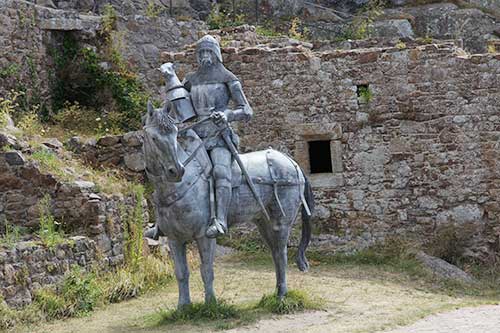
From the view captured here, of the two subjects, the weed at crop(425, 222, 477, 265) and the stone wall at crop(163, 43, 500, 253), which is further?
the stone wall at crop(163, 43, 500, 253)

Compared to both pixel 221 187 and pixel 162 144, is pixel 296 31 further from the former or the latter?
pixel 162 144

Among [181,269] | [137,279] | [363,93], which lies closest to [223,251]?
[137,279]

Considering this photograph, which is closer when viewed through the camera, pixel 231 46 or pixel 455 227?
pixel 455 227

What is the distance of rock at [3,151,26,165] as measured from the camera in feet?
39.9

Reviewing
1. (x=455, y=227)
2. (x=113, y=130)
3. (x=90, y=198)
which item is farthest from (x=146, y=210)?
(x=455, y=227)

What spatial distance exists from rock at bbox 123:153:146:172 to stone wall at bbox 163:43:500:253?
1.77 metres

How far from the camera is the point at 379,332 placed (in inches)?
348

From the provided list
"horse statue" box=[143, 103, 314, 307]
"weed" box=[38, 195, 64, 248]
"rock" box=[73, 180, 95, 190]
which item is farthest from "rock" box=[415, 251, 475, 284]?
"weed" box=[38, 195, 64, 248]

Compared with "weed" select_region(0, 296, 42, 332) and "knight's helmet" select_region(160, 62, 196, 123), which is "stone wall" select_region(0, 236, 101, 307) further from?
"knight's helmet" select_region(160, 62, 196, 123)

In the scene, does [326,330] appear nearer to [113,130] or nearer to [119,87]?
[113,130]

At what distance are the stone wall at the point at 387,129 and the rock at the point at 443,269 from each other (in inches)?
30.7

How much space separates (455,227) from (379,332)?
5914mm

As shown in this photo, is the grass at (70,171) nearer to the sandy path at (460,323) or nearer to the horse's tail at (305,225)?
the horse's tail at (305,225)

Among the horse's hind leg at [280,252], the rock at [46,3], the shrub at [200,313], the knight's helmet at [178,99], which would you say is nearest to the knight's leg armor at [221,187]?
the knight's helmet at [178,99]
